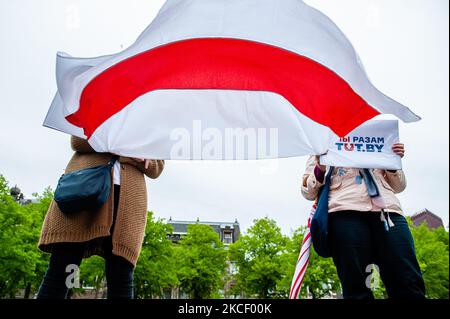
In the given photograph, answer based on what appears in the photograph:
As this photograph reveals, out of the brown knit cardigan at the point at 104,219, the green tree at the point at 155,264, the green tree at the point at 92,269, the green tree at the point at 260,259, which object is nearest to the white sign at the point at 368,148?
the brown knit cardigan at the point at 104,219

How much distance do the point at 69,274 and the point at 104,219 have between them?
0.35 meters

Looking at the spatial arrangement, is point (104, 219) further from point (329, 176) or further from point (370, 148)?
point (370, 148)

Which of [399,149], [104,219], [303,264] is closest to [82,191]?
[104,219]

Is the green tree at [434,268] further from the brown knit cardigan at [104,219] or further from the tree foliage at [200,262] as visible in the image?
the brown knit cardigan at [104,219]

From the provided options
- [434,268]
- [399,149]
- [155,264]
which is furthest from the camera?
[434,268]

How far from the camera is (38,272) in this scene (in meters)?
15.6

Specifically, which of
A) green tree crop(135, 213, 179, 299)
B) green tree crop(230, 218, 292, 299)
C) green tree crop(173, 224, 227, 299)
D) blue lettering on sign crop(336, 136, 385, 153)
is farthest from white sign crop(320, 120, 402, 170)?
green tree crop(173, 224, 227, 299)

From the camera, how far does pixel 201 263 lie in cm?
2302

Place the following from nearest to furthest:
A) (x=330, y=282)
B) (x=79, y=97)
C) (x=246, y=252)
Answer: (x=79, y=97)
(x=330, y=282)
(x=246, y=252)

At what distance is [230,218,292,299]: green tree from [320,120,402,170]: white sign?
19386 mm
